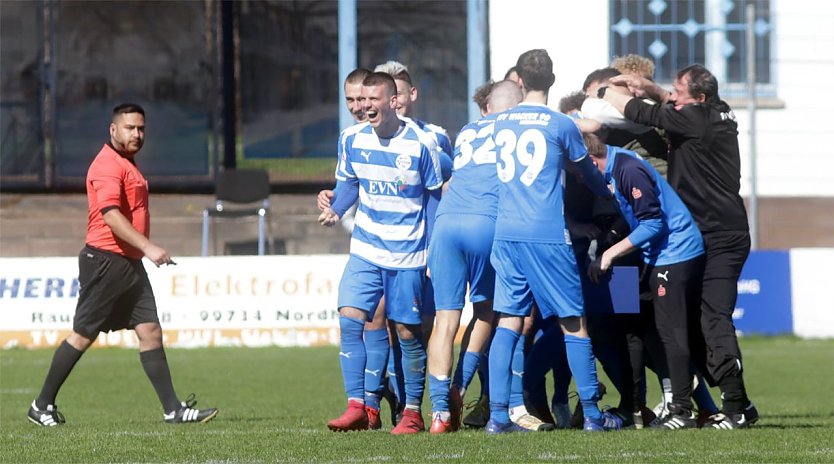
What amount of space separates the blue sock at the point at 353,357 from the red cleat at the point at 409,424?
1.00 ft

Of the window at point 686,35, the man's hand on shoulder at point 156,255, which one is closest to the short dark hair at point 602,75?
the man's hand on shoulder at point 156,255

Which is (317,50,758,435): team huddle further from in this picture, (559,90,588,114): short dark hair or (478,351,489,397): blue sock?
(559,90,588,114): short dark hair

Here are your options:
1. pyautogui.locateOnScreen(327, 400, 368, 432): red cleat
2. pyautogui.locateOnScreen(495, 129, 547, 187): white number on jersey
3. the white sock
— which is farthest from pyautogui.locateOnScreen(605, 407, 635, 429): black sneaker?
pyautogui.locateOnScreen(495, 129, 547, 187): white number on jersey

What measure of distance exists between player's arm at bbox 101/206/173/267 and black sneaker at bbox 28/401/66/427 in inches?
46.0

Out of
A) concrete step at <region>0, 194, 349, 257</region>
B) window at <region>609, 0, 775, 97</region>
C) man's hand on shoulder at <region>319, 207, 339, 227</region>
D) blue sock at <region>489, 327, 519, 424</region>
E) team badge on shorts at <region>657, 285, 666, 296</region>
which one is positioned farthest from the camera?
window at <region>609, 0, 775, 97</region>

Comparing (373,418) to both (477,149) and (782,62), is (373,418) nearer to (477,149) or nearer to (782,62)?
(477,149)

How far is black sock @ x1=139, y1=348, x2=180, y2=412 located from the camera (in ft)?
33.6

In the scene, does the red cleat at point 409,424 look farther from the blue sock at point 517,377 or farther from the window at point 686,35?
the window at point 686,35

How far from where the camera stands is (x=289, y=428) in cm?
955

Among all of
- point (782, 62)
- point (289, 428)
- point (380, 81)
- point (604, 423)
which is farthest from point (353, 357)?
point (782, 62)

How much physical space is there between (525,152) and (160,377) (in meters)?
2.97

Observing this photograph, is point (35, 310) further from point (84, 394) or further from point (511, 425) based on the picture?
point (511, 425)

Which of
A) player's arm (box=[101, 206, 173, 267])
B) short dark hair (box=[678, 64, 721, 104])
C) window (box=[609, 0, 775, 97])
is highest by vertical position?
window (box=[609, 0, 775, 97])

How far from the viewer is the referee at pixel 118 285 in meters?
10.2
